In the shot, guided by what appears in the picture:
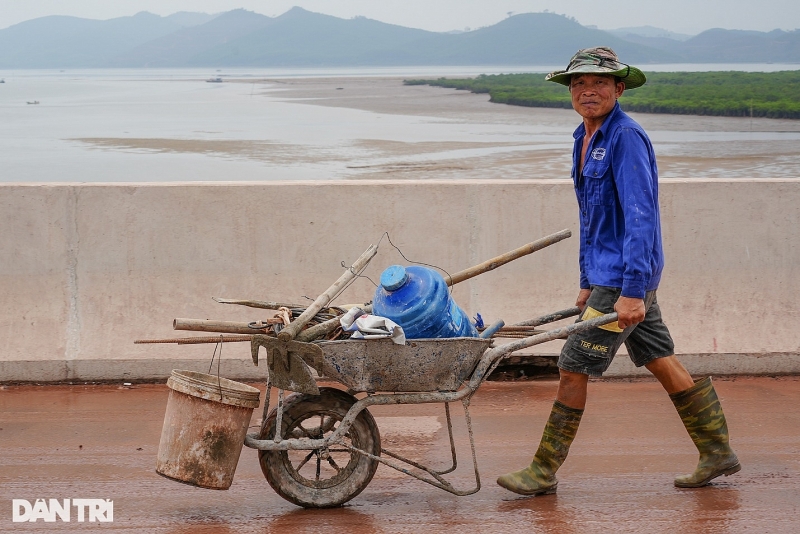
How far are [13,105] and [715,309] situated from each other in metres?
58.8

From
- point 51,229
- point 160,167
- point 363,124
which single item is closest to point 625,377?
point 51,229

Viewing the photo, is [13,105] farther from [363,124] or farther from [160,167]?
[160,167]

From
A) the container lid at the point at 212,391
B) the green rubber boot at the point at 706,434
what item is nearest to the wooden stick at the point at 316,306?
the container lid at the point at 212,391

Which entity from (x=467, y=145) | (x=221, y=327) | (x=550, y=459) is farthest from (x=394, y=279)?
(x=467, y=145)

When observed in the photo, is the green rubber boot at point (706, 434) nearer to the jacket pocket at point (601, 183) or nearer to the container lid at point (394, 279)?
the jacket pocket at point (601, 183)

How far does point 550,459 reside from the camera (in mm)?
4754

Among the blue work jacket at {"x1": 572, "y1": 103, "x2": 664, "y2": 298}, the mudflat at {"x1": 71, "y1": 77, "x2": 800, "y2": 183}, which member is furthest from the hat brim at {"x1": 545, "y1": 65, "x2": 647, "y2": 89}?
the mudflat at {"x1": 71, "y1": 77, "x2": 800, "y2": 183}

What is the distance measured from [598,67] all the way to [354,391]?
172cm

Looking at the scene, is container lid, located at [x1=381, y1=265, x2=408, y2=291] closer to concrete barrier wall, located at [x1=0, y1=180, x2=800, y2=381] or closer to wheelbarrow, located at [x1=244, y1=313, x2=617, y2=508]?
wheelbarrow, located at [x1=244, y1=313, x2=617, y2=508]

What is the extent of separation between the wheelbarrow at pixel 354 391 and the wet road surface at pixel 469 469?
139 millimetres

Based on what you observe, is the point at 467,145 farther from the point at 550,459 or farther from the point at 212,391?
the point at 212,391

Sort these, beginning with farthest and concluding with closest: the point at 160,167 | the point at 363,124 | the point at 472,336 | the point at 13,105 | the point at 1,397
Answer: the point at 13,105, the point at 363,124, the point at 160,167, the point at 1,397, the point at 472,336

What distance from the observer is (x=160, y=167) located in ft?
74.5

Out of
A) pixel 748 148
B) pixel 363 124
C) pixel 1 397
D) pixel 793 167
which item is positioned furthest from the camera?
pixel 363 124
